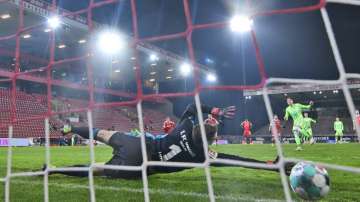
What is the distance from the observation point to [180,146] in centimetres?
383

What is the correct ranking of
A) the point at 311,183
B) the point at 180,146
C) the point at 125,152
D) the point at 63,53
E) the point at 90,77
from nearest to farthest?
the point at 311,183 → the point at 90,77 → the point at 180,146 → the point at 125,152 → the point at 63,53

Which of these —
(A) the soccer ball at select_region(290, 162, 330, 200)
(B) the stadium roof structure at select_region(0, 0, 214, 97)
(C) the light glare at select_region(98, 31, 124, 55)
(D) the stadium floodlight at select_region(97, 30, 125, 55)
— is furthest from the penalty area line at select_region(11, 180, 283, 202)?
(B) the stadium roof structure at select_region(0, 0, 214, 97)

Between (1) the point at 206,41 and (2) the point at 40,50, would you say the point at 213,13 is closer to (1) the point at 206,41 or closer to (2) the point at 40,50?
(1) the point at 206,41

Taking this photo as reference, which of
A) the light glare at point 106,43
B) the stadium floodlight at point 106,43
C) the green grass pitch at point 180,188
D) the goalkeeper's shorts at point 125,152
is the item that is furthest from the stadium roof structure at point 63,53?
the goalkeeper's shorts at point 125,152

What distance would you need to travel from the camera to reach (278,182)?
163 inches

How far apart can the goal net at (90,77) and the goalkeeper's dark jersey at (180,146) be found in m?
0.35

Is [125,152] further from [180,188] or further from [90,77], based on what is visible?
[90,77]

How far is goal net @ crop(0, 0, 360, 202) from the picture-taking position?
1845 mm

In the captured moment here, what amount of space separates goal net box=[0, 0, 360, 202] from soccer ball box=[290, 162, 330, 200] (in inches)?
23.6

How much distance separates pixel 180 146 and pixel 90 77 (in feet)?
4.11

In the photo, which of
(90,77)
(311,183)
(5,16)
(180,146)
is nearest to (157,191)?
(180,146)

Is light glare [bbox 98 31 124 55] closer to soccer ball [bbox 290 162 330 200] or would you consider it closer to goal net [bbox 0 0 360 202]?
goal net [bbox 0 0 360 202]

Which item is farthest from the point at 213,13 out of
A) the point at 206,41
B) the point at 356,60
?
the point at 356,60

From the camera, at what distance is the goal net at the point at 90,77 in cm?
184
